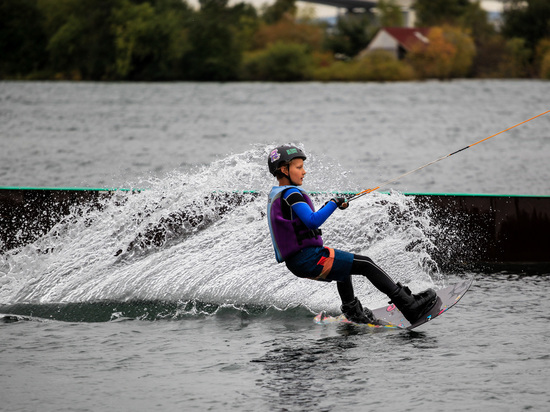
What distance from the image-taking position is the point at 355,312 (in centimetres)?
784

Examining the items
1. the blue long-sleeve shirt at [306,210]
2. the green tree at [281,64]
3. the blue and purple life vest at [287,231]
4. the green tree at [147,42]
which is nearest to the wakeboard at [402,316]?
the blue and purple life vest at [287,231]

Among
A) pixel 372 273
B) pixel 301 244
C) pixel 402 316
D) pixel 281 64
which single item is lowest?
pixel 402 316

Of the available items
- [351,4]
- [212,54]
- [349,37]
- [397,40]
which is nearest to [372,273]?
[212,54]

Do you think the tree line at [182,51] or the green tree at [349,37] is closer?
the tree line at [182,51]

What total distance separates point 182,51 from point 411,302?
93.3 metres

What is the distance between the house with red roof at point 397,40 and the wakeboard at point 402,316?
99.0 meters

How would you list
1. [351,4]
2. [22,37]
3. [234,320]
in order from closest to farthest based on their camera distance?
[234,320], [22,37], [351,4]

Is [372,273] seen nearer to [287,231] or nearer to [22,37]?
[287,231]

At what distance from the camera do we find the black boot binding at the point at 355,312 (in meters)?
7.82

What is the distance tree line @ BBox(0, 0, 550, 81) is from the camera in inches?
3797

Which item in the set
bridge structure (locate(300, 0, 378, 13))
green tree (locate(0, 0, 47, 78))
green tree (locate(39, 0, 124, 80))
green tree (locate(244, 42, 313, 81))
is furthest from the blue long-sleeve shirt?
bridge structure (locate(300, 0, 378, 13))

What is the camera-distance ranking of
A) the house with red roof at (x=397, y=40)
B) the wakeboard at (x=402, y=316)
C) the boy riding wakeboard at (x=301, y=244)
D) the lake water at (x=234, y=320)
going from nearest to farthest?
the lake water at (x=234, y=320) < the boy riding wakeboard at (x=301, y=244) < the wakeboard at (x=402, y=316) < the house with red roof at (x=397, y=40)

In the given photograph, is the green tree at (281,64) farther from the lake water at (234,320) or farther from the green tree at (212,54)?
the lake water at (234,320)

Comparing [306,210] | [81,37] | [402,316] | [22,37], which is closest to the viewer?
[306,210]
